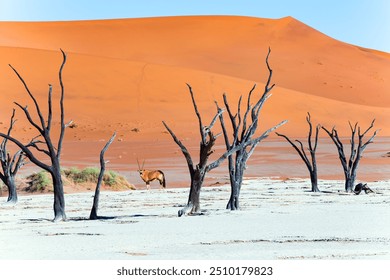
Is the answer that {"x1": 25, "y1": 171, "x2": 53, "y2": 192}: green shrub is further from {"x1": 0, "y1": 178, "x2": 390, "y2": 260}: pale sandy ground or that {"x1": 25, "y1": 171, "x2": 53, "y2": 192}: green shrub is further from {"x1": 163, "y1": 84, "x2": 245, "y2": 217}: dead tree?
{"x1": 163, "y1": 84, "x2": 245, "y2": 217}: dead tree

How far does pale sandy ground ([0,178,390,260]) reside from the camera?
8531mm

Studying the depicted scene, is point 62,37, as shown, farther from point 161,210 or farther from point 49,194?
point 161,210

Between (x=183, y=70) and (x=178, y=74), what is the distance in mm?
1722

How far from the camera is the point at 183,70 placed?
66312 mm

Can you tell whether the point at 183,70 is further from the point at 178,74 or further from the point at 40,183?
the point at 40,183

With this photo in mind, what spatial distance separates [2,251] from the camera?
8.98m

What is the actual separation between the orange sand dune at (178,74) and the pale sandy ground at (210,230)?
19.3 metres

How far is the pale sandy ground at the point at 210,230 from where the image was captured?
8.53m

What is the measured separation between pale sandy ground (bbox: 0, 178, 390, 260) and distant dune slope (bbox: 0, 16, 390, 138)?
3224cm

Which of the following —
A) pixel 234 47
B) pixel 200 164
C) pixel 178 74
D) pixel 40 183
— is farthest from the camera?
pixel 234 47

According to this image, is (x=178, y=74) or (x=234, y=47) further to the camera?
(x=234, y=47)

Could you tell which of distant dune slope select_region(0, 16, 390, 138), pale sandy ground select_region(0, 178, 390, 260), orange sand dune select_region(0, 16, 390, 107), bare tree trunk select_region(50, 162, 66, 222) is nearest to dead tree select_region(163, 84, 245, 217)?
pale sandy ground select_region(0, 178, 390, 260)

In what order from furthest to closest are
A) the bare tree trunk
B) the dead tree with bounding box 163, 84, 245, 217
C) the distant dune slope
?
the distant dune slope, the dead tree with bounding box 163, 84, 245, 217, the bare tree trunk

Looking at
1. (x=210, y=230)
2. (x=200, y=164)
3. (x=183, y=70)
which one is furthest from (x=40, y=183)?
(x=183, y=70)
